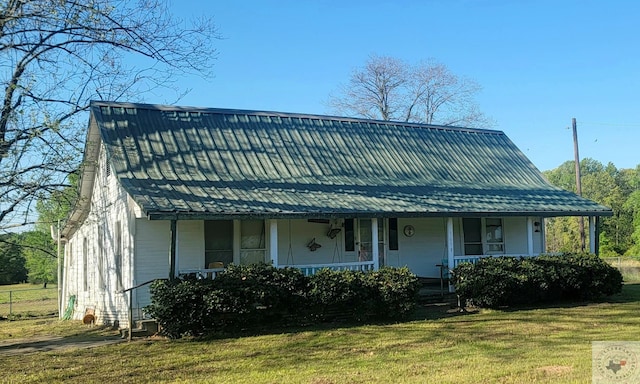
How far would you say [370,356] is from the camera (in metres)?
9.14

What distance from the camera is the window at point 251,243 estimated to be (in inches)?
582

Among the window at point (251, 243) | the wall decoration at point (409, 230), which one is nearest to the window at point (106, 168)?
the window at point (251, 243)

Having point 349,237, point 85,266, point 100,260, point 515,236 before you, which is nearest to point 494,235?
point 515,236

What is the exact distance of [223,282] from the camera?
38.2ft

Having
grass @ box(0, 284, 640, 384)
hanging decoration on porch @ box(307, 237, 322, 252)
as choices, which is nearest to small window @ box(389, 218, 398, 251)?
hanging decoration on porch @ box(307, 237, 322, 252)

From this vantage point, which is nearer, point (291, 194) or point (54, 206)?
point (54, 206)

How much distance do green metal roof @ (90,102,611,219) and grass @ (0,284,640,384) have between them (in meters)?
3.00

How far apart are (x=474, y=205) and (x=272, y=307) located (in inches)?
269

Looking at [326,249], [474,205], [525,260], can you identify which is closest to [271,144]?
[326,249]

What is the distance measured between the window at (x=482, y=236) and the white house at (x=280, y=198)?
4 centimetres

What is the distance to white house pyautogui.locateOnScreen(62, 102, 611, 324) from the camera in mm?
13500

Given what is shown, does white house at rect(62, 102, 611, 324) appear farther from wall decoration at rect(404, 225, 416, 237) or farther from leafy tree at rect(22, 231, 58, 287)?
leafy tree at rect(22, 231, 58, 287)

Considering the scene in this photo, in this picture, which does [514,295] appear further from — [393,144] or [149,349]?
[149,349]

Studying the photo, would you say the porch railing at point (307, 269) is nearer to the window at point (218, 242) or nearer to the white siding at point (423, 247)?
the window at point (218, 242)
